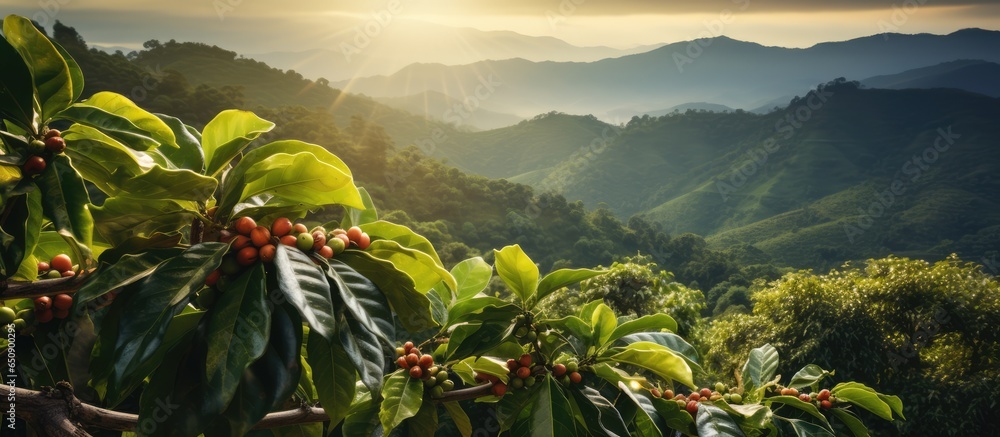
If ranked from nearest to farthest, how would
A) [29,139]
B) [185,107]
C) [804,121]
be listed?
[29,139] < [185,107] < [804,121]

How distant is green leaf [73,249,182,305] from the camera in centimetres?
86

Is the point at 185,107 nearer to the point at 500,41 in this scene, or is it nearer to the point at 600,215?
the point at 600,215

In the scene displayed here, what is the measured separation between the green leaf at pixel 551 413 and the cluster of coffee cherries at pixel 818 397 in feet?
2.75

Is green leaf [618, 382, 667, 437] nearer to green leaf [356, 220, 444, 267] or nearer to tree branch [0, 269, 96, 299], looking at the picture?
green leaf [356, 220, 444, 267]

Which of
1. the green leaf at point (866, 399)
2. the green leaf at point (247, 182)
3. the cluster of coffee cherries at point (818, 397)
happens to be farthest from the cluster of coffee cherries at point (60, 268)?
the green leaf at point (866, 399)

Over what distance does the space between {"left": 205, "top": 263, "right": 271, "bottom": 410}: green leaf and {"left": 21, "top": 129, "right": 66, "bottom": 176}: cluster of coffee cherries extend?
40 cm

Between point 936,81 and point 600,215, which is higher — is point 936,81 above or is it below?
above

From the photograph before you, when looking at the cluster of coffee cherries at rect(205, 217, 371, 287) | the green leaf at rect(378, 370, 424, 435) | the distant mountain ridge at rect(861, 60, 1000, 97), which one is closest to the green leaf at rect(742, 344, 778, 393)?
the green leaf at rect(378, 370, 424, 435)

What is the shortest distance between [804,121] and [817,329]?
81068 millimetres

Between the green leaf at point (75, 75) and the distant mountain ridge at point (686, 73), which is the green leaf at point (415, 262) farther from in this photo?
the distant mountain ridge at point (686, 73)

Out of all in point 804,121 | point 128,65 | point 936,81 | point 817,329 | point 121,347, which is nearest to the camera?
point 121,347

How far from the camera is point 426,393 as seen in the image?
4.46ft

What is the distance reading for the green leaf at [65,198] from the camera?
970 mm

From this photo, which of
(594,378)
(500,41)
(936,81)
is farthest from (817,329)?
(936,81)
